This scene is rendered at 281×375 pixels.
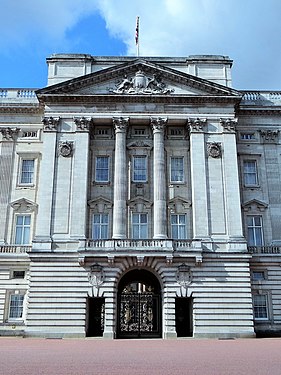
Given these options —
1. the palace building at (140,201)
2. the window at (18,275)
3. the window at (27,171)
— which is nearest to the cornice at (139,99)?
the palace building at (140,201)

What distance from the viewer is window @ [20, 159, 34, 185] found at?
39000 mm

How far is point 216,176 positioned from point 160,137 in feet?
19.8

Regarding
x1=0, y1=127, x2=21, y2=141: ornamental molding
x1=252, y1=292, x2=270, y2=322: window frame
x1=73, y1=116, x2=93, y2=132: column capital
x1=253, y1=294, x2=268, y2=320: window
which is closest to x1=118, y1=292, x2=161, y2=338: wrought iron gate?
x1=252, y1=292, x2=270, y2=322: window frame

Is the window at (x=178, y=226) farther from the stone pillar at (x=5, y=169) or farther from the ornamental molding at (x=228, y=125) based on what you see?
the stone pillar at (x=5, y=169)

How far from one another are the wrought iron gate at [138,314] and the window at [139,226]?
4904 millimetres

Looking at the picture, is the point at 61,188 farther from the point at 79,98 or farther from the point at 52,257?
the point at 79,98

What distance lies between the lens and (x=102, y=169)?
126ft

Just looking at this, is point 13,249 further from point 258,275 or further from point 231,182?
point 258,275

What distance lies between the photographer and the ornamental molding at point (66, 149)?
37.4 metres

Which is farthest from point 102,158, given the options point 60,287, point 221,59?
point 221,59

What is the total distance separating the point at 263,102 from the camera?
4181 cm

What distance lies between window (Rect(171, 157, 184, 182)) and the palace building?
0.10 m

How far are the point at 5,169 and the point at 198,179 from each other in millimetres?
17454

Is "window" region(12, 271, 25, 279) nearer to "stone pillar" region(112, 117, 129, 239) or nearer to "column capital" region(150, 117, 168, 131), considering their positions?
"stone pillar" region(112, 117, 129, 239)
